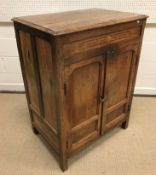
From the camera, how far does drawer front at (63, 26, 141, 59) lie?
1008 millimetres

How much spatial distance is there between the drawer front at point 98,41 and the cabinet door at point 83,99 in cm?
7

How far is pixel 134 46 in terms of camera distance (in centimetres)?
138

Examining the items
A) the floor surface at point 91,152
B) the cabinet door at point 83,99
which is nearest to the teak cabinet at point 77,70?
the cabinet door at point 83,99

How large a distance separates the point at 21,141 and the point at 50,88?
762 millimetres

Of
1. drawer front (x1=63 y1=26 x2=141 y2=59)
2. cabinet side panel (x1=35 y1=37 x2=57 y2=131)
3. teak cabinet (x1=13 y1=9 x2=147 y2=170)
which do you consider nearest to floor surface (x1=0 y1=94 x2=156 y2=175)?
teak cabinet (x1=13 y1=9 x2=147 y2=170)

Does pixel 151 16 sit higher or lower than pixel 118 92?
higher

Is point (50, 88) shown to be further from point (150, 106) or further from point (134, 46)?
point (150, 106)

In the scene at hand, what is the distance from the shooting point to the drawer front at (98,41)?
1008 mm

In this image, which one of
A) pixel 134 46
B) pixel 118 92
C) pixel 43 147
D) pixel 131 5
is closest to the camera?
pixel 134 46

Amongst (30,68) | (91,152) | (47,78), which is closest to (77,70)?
(47,78)

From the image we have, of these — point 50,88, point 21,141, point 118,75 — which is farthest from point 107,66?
point 21,141

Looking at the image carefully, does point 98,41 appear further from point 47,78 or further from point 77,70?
point 47,78

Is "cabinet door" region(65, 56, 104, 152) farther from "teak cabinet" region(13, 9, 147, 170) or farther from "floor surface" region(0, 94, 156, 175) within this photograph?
"floor surface" region(0, 94, 156, 175)

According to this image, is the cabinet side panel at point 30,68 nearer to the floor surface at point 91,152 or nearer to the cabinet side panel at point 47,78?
the cabinet side panel at point 47,78
